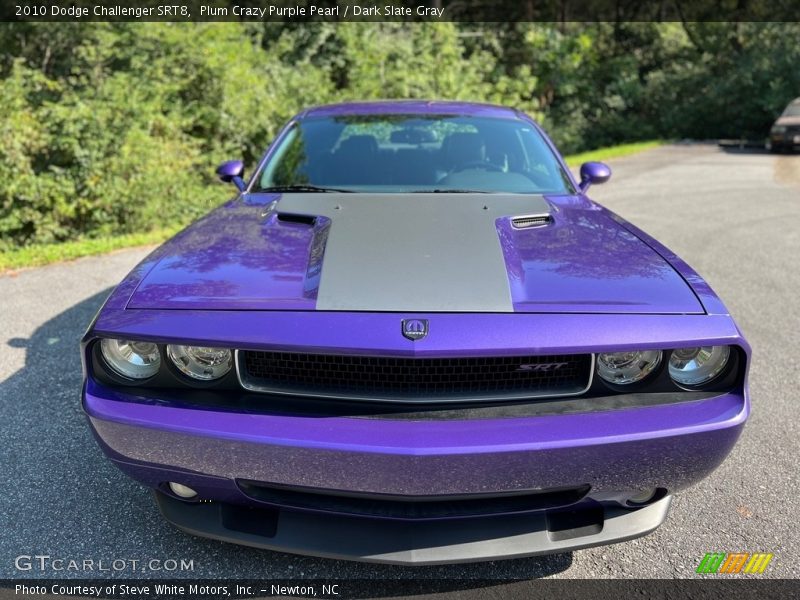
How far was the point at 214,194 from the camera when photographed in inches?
405

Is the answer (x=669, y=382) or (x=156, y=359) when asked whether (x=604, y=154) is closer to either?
(x=669, y=382)

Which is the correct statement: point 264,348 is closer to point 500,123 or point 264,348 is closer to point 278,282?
point 278,282

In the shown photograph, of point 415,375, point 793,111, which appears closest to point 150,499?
point 415,375

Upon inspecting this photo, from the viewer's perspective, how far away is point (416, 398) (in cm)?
189

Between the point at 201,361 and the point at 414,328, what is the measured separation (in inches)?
25.8

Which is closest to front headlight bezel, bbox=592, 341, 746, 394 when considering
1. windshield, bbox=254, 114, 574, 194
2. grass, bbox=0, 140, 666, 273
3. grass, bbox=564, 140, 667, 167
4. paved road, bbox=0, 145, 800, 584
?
paved road, bbox=0, 145, 800, 584

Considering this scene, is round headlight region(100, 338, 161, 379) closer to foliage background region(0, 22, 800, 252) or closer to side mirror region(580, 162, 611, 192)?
side mirror region(580, 162, 611, 192)

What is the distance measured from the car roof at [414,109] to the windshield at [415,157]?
0.08 m

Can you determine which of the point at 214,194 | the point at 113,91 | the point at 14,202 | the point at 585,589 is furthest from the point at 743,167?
the point at 585,589

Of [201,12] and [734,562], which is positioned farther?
[201,12]

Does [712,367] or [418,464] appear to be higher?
[712,367]

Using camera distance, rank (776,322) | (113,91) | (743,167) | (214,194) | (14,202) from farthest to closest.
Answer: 1. (743,167)
2. (214,194)
3. (113,91)
4. (14,202)
5. (776,322)

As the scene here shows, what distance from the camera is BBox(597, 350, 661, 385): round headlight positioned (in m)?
1.96

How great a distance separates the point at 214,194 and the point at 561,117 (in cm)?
2273
